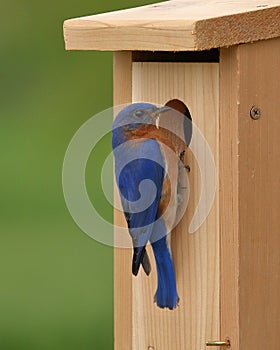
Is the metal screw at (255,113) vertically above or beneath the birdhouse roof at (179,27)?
beneath

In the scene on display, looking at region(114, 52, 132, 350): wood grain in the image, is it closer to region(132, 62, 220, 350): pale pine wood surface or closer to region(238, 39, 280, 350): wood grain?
region(132, 62, 220, 350): pale pine wood surface

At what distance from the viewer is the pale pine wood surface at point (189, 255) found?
7.75 feet

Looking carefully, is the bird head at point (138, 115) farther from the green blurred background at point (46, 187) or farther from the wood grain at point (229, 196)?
the green blurred background at point (46, 187)

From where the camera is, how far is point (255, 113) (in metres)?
2.34

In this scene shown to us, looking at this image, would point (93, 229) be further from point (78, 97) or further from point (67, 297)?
point (78, 97)

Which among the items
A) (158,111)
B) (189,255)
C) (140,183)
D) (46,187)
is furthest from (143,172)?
(46,187)

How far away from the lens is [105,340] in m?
4.34

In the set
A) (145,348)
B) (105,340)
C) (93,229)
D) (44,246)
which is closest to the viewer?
(93,229)

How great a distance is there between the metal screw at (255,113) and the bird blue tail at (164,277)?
0.30 meters

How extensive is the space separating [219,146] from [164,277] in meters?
0.29

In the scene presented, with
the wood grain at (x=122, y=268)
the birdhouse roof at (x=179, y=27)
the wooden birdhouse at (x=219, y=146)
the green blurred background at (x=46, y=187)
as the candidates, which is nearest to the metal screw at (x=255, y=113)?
the wooden birdhouse at (x=219, y=146)

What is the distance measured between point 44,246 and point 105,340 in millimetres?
864

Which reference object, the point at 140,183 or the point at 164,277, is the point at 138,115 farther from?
the point at 164,277

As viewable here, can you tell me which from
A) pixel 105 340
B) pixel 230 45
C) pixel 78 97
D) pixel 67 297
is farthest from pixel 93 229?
pixel 78 97
